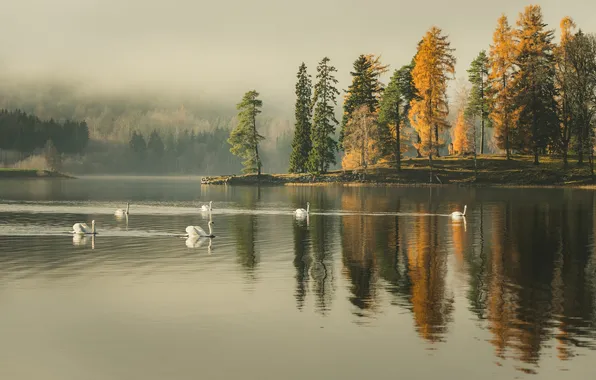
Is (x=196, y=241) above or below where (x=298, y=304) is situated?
above

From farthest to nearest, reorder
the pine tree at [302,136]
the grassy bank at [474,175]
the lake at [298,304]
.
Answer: the pine tree at [302,136] < the grassy bank at [474,175] < the lake at [298,304]

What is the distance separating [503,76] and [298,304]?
98.5 metres

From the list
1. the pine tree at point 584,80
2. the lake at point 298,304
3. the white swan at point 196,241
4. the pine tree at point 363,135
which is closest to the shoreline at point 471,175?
the pine tree at point 363,135

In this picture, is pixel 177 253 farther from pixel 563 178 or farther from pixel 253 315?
pixel 563 178

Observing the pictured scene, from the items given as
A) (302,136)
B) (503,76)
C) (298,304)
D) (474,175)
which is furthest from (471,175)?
(298,304)

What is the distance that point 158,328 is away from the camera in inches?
870

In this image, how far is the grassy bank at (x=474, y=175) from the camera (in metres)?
111

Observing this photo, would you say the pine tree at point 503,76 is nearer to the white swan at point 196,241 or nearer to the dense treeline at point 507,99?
the dense treeline at point 507,99

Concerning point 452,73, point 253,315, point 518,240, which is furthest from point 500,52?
point 253,315

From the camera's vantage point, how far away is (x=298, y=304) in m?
25.5

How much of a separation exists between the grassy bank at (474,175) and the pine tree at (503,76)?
14.8ft

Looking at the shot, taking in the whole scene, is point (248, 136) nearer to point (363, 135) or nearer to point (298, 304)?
point (363, 135)

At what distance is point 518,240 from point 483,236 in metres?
2.83

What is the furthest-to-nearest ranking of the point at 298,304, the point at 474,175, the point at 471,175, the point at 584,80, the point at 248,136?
the point at 248,136 → the point at 471,175 → the point at 474,175 → the point at 584,80 → the point at 298,304
